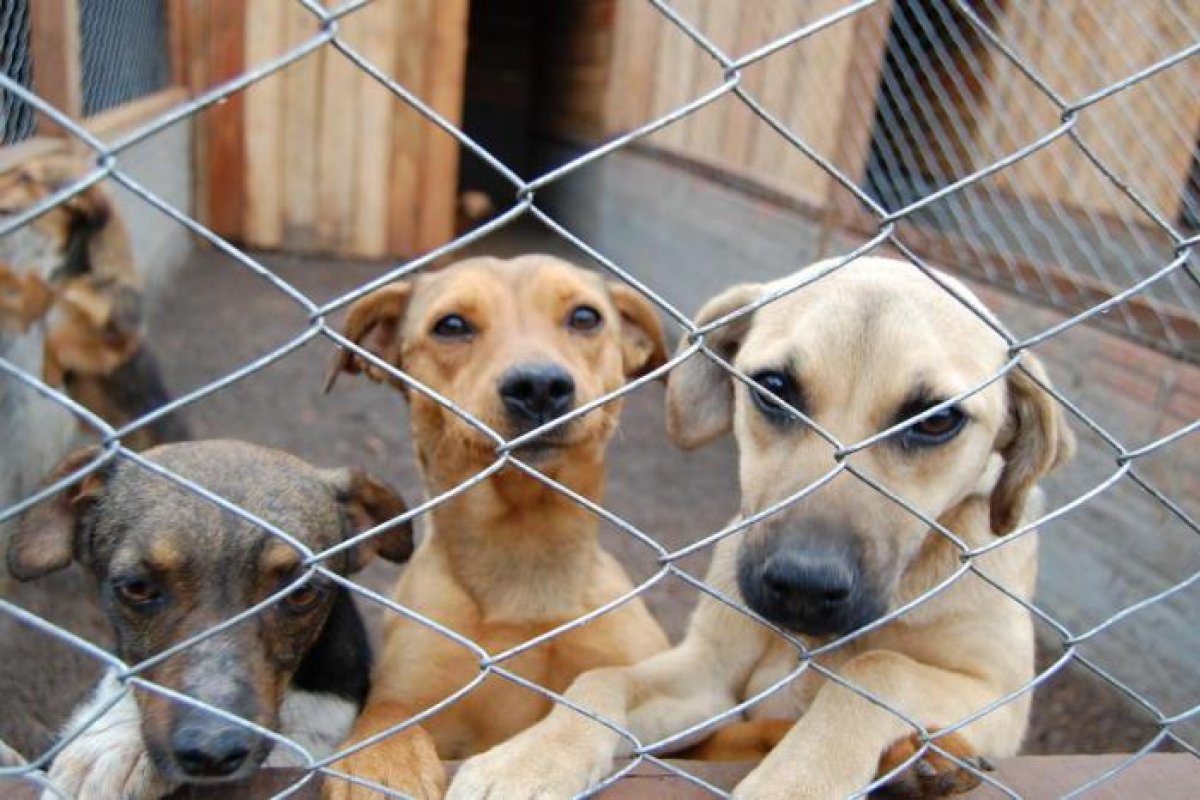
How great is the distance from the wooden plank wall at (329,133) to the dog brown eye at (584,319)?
262 inches

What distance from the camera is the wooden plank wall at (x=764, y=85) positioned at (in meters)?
6.74

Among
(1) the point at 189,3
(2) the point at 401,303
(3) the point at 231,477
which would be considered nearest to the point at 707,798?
(3) the point at 231,477

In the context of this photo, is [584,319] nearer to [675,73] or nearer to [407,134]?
[675,73]

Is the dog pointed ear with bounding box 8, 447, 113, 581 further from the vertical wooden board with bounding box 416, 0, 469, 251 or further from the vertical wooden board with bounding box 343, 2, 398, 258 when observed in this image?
the vertical wooden board with bounding box 416, 0, 469, 251

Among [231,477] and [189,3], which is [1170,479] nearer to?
[231,477]

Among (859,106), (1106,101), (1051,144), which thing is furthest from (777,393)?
(1106,101)

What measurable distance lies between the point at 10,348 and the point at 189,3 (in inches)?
243

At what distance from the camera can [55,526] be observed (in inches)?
95.9

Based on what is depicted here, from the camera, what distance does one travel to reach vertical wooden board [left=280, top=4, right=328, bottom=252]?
9227 mm

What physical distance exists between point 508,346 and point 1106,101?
233 inches

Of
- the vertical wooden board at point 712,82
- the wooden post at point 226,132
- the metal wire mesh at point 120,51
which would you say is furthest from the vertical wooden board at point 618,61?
the metal wire mesh at point 120,51

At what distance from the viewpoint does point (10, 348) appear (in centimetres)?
391

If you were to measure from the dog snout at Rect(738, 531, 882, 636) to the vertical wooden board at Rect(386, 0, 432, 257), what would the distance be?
26.8 ft

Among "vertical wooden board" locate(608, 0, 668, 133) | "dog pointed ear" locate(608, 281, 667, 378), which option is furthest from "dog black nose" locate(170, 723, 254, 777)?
"vertical wooden board" locate(608, 0, 668, 133)
